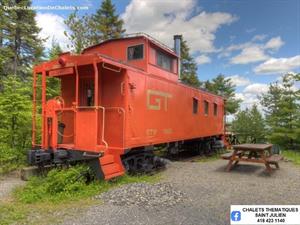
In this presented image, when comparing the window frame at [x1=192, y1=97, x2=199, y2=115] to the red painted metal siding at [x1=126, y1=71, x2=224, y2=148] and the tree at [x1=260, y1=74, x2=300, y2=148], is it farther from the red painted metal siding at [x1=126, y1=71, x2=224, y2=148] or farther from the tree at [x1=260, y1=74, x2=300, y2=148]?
the tree at [x1=260, y1=74, x2=300, y2=148]

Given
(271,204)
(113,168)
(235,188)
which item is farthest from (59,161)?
(271,204)

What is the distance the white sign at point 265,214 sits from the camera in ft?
14.4

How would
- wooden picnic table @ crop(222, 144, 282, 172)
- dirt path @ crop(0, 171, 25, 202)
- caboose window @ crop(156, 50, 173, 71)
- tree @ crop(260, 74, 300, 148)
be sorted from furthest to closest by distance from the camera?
tree @ crop(260, 74, 300, 148) → caboose window @ crop(156, 50, 173, 71) → wooden picnic table @ crop(222, 144, 282, 172) → dirt path @ crop(0, 171, 25, 202)

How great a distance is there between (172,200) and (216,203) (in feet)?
2.76

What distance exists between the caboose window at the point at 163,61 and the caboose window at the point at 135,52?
78 centimetres

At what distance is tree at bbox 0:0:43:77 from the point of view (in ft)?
A: 66.4

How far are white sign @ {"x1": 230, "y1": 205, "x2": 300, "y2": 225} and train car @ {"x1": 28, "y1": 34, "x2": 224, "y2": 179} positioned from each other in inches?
119

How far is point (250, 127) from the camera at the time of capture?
2114 centimetres

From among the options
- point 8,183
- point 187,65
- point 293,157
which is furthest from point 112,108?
point 187,65

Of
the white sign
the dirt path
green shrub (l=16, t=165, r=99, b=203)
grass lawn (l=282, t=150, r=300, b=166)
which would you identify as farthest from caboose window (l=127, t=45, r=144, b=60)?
grass lawn (l=282, t=150, r=300, b=166)

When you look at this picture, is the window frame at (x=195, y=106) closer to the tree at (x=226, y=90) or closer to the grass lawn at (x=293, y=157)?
the grass lawn at (x=293, y=157)

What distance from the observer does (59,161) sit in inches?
269

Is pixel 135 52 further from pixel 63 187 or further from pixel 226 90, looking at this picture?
pixel 226 90

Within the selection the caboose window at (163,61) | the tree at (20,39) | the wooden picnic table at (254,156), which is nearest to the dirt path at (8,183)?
the caboose window at (163,61)
